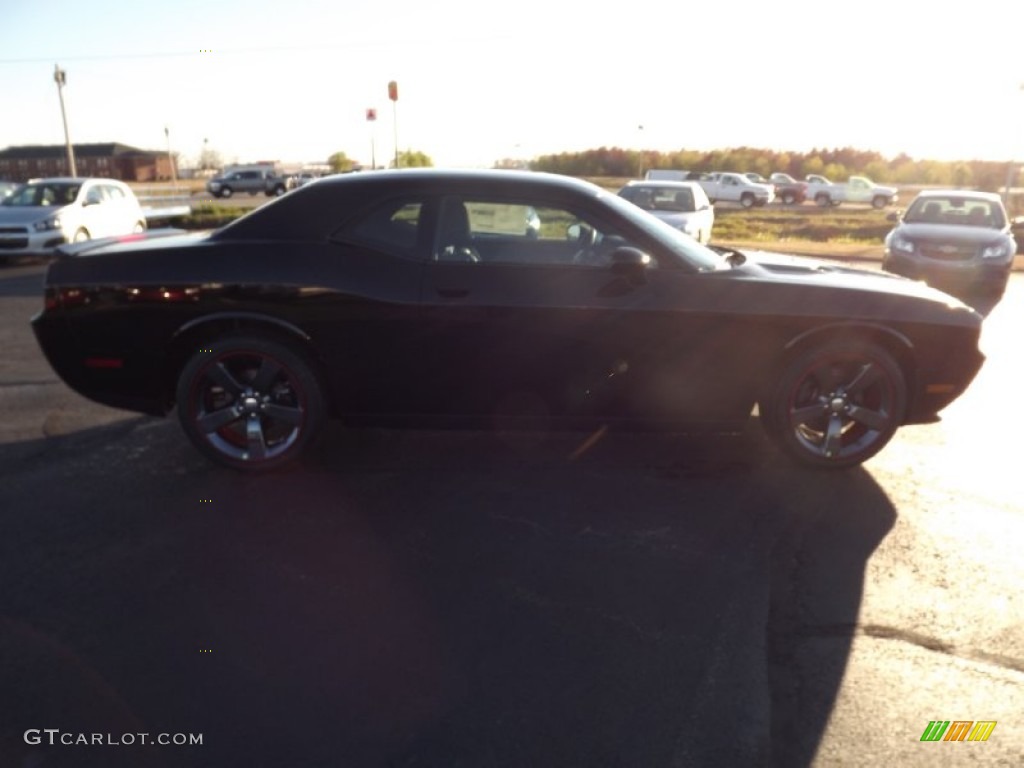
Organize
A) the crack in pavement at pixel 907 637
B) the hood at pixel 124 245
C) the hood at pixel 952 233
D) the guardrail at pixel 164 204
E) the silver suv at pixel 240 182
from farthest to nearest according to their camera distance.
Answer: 1. the silver suv at pixel 240 182
2. the guardrail at pixel 164 204
3. the hood at pixel 952 233
4. the hood at pixel 124 245
5. the crack in pavement at pixel 907 637

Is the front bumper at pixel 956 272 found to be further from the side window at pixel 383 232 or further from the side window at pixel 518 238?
the side window at pixel 383 232

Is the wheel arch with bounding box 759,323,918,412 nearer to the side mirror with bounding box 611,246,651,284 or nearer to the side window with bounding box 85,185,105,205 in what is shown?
the side mirror with bounding box 611,246,651,284

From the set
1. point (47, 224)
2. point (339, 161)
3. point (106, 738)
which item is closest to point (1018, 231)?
point (47, 224)

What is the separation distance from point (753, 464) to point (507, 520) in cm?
167

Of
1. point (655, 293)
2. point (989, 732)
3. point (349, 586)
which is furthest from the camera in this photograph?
point (655, 293)

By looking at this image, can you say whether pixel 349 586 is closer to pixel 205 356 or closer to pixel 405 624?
pixel 405 624

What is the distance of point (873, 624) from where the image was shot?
10.2 feet

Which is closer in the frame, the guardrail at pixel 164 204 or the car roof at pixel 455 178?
the car roof at pixel 455 178

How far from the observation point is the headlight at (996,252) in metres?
11.4

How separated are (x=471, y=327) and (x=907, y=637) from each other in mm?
2450

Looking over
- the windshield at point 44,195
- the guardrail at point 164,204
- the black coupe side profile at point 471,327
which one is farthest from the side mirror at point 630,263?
the guardrail at point 164,204

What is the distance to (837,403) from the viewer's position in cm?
450

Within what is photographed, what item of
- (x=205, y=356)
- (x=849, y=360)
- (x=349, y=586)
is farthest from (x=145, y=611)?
(x=849, y=360)

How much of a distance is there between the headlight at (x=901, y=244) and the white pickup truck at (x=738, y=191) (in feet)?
103
